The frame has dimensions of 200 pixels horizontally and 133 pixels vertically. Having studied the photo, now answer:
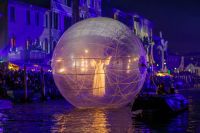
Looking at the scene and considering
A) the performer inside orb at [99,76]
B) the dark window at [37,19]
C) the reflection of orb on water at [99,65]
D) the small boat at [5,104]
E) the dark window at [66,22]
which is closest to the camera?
the performer inside orb at [99,76]

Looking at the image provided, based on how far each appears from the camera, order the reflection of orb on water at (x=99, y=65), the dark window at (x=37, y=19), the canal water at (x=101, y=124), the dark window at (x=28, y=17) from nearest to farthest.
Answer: the canal water at (x=101, y=124)
the reflection of orb on water at (x=99, y=65)
the dark window at (x=28, y=17)
the dark window at (x=37, y=19)

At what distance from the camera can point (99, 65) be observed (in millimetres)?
20219

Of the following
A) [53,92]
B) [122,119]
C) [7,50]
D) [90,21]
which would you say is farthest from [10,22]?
[122,119]

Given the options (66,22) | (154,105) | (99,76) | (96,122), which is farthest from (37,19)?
(96,122)

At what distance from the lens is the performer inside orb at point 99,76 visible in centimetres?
1989

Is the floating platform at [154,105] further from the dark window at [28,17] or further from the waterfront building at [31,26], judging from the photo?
the dark window at [28,17]

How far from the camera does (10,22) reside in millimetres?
47156

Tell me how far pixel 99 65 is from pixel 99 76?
511mm

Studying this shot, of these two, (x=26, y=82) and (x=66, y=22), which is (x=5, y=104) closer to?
(x=26, y=82)

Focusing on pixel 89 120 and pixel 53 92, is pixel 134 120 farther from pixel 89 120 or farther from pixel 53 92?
pixel 53 92

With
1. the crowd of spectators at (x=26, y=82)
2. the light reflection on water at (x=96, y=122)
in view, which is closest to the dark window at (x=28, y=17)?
the crowd of spectators at (x=26, y=82)

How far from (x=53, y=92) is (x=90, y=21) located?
18.6 meters

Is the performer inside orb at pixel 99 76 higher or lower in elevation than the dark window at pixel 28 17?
lower

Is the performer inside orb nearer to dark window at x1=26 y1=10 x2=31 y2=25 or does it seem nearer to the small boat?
the small boat
